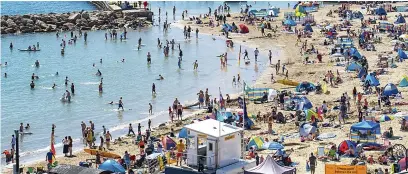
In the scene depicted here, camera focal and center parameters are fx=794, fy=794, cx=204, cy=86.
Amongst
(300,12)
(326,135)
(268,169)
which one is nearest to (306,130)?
(326,135)

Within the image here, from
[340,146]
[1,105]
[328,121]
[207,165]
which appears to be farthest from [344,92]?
[207,165]

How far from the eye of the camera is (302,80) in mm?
48594

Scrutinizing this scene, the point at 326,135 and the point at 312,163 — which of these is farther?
the point at 326,135

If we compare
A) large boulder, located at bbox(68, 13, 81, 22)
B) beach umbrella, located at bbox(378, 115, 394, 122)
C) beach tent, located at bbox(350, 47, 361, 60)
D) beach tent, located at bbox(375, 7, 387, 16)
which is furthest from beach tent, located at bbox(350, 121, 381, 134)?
large boulder, located at bbox(68, 13, 81, 22)

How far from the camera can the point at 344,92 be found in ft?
141

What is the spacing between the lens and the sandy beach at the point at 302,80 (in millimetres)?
31438

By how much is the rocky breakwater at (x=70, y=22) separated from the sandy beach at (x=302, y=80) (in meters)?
5.65

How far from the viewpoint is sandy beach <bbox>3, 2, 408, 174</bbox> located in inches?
1238

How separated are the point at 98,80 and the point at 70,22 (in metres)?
29.5

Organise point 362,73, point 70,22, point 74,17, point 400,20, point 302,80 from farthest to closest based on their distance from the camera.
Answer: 1. point 74,17
2. point 70,22
3. point 400,20
4. point 302,80
5. point 362,73

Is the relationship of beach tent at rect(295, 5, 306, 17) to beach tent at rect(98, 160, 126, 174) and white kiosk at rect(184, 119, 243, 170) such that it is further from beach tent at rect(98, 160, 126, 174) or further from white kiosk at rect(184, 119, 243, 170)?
white kiosk at rect(184, 119, 243, 170)

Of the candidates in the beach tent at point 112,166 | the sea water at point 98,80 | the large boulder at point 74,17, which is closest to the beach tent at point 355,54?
the sea water at point 98,80

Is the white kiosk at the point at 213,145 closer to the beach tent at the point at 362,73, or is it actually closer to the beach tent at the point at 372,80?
the beach tent at the point at 372,80

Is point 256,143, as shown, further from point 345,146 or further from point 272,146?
point 345,146
